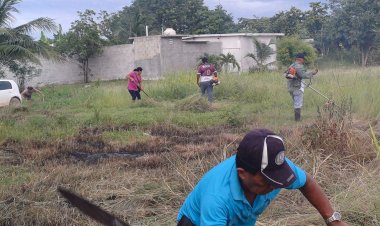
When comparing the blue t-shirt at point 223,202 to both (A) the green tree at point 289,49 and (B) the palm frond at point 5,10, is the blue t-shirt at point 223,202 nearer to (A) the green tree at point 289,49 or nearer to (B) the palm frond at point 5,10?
(B) the palm frond at point 5,10

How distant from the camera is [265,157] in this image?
7.68ft

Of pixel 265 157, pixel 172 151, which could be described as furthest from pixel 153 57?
pixel 265 157

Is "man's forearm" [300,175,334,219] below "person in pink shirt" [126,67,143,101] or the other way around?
the other way around

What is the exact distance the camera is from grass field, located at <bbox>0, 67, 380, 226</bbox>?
17.2 feet

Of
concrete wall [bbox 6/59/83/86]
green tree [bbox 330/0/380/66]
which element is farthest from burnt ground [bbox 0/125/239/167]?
green tree [bbox 330/0/380/66]

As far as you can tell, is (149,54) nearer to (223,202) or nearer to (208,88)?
(208,88)

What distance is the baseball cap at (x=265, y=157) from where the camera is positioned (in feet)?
7.70

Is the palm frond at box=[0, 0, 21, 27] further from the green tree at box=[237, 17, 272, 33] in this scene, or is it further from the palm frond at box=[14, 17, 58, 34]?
the green tree at box=[237, 17, 272, 33]

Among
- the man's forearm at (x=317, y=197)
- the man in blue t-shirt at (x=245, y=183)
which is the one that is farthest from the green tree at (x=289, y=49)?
the man in blue t-shirt at (x=245, y=183)

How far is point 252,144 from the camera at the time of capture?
2365 mm

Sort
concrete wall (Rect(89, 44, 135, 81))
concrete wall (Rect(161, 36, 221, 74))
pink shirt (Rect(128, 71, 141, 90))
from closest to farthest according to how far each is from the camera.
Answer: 1. pink shirt (Rect(128, 71, 141, 90))
2. concrete wall (Rect(161, 36, 221, 74))
3. concrete wall (Rect(89, 44, 135, 81))

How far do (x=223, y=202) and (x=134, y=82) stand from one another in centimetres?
1390

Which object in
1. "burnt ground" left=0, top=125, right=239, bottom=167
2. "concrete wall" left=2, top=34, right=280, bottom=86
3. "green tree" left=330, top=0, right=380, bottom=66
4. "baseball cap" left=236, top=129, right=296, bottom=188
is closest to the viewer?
"baseball cap" left=236, top=129, right=296, bottom=188

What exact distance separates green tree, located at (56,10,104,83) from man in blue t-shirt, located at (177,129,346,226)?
28423 mm
